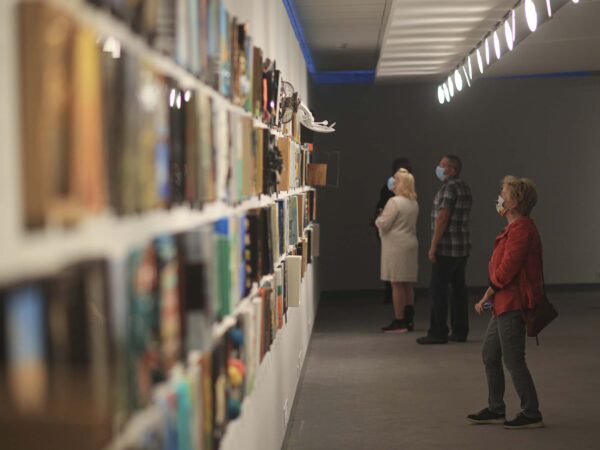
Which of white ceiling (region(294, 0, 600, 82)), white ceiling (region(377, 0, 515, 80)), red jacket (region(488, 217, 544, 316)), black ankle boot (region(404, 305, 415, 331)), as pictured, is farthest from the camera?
black ankle boot (region(404, 305, 415, 331))

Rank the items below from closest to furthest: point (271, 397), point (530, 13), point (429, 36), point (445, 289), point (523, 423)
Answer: point (271, 397), point (523, 423), point (530, 13), point (429, 36), point (445, 289)

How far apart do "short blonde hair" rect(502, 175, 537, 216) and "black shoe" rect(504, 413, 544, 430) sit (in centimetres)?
113

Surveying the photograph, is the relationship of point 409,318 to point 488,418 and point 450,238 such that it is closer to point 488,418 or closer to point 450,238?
point 450,238

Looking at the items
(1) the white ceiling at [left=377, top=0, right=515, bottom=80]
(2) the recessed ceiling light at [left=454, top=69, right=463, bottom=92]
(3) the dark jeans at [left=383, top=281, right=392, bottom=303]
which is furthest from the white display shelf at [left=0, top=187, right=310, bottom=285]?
(3) the dark jeans at [left=383, top=281, right=392, bottom=303]

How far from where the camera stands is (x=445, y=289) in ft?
25.9

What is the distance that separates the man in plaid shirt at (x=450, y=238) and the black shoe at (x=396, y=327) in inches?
37.4

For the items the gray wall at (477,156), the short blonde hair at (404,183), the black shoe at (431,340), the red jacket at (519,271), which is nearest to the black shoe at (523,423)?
the red jacket at (519,271)

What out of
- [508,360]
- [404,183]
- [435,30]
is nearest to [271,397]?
[508,360]

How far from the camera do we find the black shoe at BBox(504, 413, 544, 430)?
525cm

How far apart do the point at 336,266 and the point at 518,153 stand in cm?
268

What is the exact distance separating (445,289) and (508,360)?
287cm

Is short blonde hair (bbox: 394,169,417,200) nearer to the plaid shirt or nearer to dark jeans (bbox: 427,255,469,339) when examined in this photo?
the plaid shirt

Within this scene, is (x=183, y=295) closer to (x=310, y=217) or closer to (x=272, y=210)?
(x=272, y=210)

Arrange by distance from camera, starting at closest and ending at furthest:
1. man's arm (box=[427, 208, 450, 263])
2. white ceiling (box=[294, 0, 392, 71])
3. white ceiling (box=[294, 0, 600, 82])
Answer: white ceiling (box=[294, 0, 600, 82]) < white ceiling (box=[294, 0, 392, 71]) < man's arm (box=[427, 208, 450, 263])
